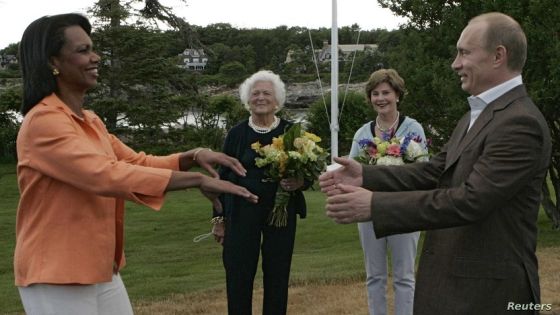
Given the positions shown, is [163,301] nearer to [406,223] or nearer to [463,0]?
[406,223]

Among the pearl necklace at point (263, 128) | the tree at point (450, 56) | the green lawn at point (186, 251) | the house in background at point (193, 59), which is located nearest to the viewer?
the pearl necklace at point (263, 128)

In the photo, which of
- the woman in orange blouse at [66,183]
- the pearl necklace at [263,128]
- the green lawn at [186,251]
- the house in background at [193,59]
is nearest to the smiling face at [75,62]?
the woman in orange blouse at [66,183]

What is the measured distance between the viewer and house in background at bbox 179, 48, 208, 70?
98.5ft

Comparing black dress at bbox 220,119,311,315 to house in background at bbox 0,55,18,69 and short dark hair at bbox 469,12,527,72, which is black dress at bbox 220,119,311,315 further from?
house in background at bbox 0,55,18,69

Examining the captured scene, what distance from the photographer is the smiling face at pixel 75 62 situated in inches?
139

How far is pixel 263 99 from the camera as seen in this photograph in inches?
258

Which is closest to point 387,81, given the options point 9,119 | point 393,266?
point 393,266

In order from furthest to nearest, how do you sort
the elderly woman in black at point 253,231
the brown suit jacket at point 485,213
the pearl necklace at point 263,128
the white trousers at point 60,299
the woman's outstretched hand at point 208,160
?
the pearl necklace at point 263,128 < the elderly woman in black at point 253,231 < the woman's outstretched hand at point 208,160 < the white trousers at point 60,299 < the brown suit jacket at point 485,213

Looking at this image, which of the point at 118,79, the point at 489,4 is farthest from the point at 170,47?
the point at 489,4

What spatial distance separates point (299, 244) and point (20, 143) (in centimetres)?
1056

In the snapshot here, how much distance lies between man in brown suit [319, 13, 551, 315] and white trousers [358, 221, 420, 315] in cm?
286

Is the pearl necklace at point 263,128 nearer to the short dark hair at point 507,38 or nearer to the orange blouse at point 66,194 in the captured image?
the orange blouse at point 66,194

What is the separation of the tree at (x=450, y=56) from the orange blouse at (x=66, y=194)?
9.39m

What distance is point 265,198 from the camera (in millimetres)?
6254
